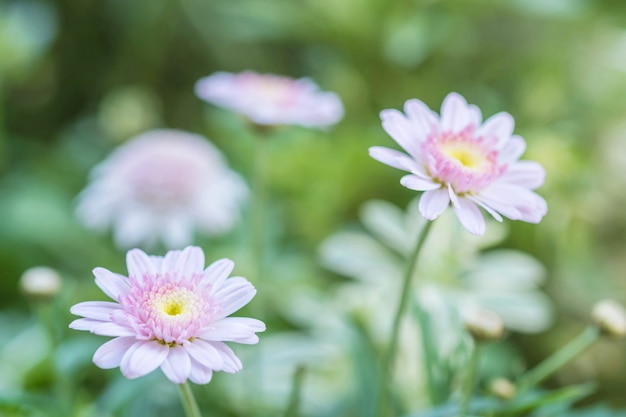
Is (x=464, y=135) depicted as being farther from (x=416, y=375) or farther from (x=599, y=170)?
(x=599, y=170)

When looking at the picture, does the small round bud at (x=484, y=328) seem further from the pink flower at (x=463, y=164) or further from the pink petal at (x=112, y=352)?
the pink petal at (x=112, y=352)

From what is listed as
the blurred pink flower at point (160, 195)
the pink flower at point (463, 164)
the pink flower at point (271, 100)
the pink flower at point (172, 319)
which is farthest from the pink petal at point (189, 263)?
the blurred pink flower at point (160, 195)

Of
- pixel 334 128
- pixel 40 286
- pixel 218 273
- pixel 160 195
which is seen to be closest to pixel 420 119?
pixel 218 273

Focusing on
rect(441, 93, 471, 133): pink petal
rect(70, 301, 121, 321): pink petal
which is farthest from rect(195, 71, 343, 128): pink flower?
rect(70, 301, 121, 321): pink petal

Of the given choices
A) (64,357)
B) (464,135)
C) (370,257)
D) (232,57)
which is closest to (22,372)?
(64,357)

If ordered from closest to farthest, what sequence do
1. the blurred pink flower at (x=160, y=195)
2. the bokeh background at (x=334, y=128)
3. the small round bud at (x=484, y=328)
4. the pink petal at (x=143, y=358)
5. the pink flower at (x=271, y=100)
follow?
the pink petal at (x=143, y=358), the small round bud at (x=484, y=328), the pink flower at (x=271, y=100), the blurred pink flower at (x=160, y=195), the bokeh background at (x=334, y=128)

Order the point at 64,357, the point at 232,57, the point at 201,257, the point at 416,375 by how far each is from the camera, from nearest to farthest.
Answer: the point at 201,257, the point at 64,357, the point at 416,375, the point at 232,57

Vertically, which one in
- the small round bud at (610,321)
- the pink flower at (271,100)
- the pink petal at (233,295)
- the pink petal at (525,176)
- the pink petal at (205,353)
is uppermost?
the pink flower at (271,100)

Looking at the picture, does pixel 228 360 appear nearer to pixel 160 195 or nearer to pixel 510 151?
pixel 510 151
